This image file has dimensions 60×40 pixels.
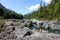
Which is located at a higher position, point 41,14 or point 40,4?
point 40,4

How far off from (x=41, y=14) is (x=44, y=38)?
111 metres

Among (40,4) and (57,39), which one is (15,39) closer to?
(57,39)

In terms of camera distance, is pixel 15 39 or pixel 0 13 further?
pixel 0 13

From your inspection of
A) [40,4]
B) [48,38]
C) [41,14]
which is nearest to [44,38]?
[48,38]

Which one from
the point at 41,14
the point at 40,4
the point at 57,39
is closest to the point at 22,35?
the point at 57,39

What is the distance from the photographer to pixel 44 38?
21.6 m

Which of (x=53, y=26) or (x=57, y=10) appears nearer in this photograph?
(x=53, y=26)

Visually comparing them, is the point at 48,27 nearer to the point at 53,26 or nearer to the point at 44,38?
the point at 53,26

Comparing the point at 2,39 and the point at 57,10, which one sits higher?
the point at 57,10

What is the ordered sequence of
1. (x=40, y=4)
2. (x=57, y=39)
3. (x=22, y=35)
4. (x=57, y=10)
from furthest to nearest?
1. (x=40, y=4)
2. (x=57, y=10)
3. (x=22, y=35)
4. (x=57, y=39)

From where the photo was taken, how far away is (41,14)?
13238 centimetres

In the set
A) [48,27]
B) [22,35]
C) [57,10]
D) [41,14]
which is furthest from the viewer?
[41,14]

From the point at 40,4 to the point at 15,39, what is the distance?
131897 mm

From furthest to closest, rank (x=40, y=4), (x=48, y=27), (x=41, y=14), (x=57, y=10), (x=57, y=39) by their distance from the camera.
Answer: (x=40, y=4), (x=41, y=14), (x=57, y=10), (x=48, y=27), (x=57, y=39)
